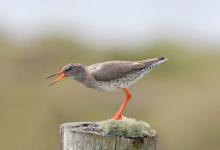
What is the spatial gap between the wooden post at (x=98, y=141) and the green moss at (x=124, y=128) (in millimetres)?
161

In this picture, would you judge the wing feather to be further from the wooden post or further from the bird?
the wooden post

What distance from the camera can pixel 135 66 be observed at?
952cm

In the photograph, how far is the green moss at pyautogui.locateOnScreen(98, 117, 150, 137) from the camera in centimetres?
798

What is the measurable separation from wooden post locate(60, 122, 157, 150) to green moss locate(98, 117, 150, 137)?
0.16 metres

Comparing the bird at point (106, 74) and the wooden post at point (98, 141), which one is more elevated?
the bird at point (106, 74)

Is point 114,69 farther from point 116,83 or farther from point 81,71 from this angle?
point 81,71

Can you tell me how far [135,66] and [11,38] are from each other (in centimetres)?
1269

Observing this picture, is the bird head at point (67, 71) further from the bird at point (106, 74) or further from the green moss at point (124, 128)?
the green moss at point (124, 128)

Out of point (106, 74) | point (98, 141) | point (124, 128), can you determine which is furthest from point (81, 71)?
point (98, 141)

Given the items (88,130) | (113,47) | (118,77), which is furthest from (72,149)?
(113,47)

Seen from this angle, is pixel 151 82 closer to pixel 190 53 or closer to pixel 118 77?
pixel 190 53

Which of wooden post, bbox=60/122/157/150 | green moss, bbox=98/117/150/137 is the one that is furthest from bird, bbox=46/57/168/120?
wooden post, bbox=60/122/157/150

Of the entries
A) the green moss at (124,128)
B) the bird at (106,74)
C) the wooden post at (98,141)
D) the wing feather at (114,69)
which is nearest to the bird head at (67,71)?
the bird at (106,74)

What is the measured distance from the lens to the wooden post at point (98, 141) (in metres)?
7.61
